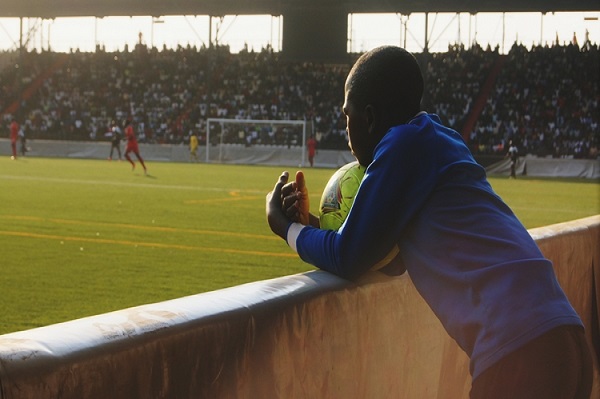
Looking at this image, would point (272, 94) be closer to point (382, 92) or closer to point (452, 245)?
point (382, 92)

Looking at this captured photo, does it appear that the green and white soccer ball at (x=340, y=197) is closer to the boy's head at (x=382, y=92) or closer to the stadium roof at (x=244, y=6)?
the boy's head at (x=382, y=92)

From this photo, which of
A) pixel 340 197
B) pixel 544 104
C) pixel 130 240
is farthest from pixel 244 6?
pixel 340 197

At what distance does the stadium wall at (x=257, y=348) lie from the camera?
1864 millimetres

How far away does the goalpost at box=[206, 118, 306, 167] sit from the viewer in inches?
1671

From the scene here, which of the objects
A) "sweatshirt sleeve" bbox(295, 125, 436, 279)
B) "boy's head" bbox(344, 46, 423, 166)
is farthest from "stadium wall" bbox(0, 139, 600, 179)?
"sweatshirt sleeve" bbox(295, 125, 436, 279)

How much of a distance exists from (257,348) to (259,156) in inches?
1578

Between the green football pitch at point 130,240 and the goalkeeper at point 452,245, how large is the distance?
4.76 meters

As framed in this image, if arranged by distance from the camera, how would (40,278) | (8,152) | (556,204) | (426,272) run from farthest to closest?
(8,152) → (556,204) → (40,278) → (426,272)

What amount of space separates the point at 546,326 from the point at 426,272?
39 centimetres

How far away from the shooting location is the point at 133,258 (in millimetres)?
10898

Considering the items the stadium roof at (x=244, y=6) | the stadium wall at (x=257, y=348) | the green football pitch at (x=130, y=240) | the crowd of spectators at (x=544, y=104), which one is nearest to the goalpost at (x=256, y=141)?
the stadium roof at (x=244, y=6)

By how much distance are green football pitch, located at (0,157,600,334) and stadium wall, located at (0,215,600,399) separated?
4.29m

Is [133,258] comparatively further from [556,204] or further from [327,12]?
[327,12]

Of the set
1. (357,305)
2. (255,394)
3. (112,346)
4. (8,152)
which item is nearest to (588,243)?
(357,305)
